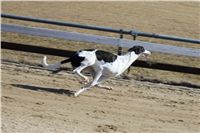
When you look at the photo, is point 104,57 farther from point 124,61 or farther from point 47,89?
point 47,89

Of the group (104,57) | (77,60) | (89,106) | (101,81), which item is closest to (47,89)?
(77,60)

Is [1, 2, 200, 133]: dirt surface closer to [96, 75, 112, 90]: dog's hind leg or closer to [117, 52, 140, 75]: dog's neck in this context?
[96, 75, 112, 90]: dog's hind leg

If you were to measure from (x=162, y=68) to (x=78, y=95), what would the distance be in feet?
10.2

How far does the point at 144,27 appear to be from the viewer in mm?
23344

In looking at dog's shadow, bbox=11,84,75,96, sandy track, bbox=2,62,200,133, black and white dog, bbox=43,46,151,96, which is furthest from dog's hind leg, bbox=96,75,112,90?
dog's shadow, bbox=11,84,75,96

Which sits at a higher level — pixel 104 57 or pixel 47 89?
pixel 104 57

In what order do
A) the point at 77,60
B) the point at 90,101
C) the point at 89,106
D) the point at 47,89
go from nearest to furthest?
the point at 89,106 → the point at 90,101 → the point at 77,60 → the point at 47,89

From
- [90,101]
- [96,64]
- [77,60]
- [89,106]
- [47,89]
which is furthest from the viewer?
[47,89]

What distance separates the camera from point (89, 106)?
11078mm

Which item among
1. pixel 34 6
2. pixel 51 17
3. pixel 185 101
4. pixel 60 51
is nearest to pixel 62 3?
pixel 34 6

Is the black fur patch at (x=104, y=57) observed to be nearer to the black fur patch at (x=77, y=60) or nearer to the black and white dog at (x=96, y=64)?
the black and white dog at (x=96, y=64)

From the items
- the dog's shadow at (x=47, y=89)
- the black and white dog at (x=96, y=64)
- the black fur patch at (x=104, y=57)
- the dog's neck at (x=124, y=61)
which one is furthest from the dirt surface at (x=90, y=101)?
the black fur patch at (x=104, y=57)

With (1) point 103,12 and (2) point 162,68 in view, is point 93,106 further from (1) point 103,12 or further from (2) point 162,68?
(1) point 103,12

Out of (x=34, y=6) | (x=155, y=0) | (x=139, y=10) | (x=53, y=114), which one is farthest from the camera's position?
(x=155, y=0)
